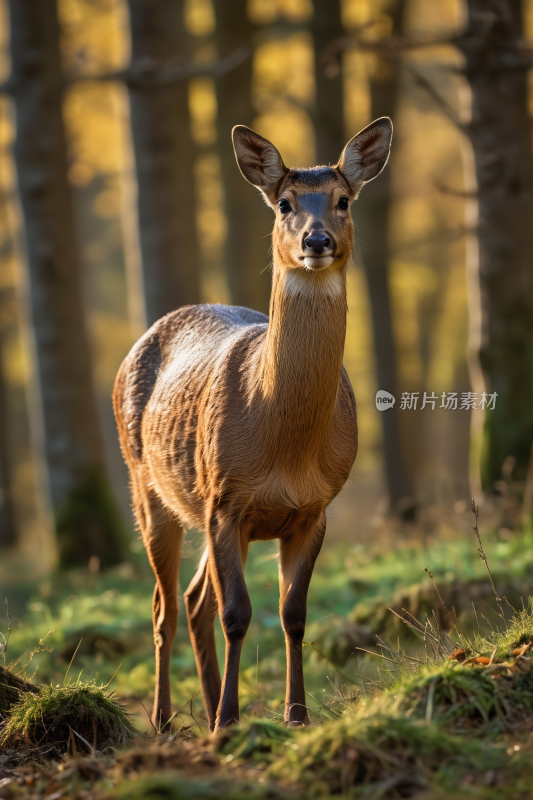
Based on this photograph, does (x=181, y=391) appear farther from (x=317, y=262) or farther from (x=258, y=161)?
(x=317, y=262)

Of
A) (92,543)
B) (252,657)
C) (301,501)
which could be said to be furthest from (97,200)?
(301,501)

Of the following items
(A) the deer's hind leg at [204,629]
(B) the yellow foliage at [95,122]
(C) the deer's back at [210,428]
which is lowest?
(A) the deer's hind leg at [204,629]

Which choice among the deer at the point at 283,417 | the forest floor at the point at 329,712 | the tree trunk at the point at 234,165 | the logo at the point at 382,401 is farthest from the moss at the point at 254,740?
the tree trunk at the point at 234,165

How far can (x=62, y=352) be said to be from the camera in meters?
11.0

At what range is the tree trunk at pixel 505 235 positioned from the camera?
8734 mm

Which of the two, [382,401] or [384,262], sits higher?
[384,262]

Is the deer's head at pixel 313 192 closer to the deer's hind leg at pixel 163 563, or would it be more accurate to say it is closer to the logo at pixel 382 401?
the deer's hind leg at pixel 163 563

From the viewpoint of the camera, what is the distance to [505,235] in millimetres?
8750

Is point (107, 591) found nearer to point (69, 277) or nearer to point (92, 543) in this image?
point (92, 543)

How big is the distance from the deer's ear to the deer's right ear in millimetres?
351

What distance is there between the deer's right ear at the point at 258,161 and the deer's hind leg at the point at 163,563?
7.17 feet

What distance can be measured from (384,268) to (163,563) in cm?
950

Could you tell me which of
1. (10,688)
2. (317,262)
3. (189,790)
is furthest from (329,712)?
(317,262)

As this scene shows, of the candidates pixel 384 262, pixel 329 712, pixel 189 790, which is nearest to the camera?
pixel 189 790
